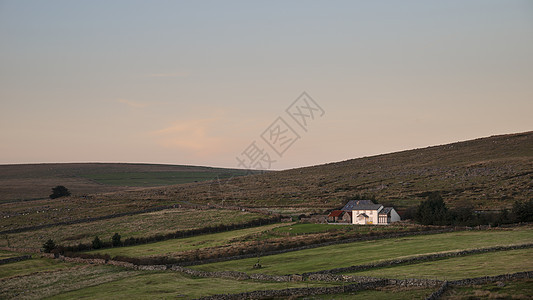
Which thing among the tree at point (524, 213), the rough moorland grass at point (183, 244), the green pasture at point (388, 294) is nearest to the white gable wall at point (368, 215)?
the rough moorland grass at point (183, 244)

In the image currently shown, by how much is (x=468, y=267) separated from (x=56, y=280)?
128ft

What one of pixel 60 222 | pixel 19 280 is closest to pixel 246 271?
pixel 19 280

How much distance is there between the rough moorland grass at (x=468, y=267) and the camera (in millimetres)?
37531

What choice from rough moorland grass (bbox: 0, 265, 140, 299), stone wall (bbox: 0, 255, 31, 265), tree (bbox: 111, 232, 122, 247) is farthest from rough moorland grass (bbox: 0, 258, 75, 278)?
tree (bbox: 111, 232, 122, 247)

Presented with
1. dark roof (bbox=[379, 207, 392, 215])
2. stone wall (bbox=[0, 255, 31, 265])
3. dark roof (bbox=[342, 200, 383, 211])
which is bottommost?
stone wall (bbox=[0, 255, 31, 265])

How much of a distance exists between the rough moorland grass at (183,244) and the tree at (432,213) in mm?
21687

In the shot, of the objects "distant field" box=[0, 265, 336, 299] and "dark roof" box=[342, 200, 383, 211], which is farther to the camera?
"dark roof" box=[342, 200, 383, 211]

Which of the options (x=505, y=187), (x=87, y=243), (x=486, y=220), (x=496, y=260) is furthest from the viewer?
(x=505, y=187)

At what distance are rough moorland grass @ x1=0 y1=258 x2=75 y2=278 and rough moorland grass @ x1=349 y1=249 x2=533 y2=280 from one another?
1501 inches

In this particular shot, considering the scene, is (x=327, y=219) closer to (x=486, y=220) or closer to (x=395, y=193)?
(x=486, y=220)

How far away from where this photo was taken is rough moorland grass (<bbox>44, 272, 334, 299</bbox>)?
135ft

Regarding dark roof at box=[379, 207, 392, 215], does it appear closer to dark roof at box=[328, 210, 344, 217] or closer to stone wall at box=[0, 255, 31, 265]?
dark roof at box=[328, 210, 344, 217]

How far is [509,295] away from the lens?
30.8 m

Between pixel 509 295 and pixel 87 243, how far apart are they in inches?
2638
